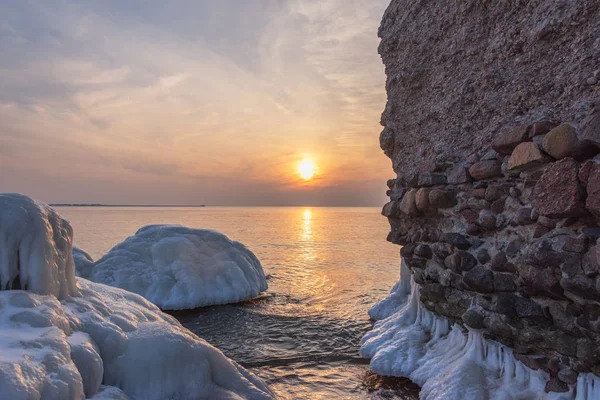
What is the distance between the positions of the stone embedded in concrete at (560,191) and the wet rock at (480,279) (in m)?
0.96

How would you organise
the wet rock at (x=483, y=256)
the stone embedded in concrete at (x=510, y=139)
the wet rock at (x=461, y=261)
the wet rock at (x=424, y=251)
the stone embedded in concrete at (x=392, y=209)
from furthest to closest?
1. the stone embedded in concrete at (x=392, y=209)
2. the wet rock at (x=424, y=251)
3. the wet rock at (x=461, y=261)
4. the wet rock at (x=483, y=256)
5. the stone embedded in concrete at (x=510, y=139)

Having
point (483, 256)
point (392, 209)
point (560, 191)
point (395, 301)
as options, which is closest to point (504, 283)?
point (483, 256)

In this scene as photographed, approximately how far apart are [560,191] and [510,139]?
0.80 meters

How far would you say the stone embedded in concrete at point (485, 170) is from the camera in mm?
4027

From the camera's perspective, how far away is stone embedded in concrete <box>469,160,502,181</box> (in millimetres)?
4027

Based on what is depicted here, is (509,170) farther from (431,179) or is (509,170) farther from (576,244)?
(431,179)

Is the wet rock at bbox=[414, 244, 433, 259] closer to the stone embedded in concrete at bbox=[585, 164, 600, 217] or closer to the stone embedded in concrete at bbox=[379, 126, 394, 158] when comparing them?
the stone embedded in concrete at bbox=[379, 126, 394, 158]

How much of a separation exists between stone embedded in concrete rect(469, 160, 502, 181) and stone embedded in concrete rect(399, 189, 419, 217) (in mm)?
1147

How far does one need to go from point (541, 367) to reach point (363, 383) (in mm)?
2206

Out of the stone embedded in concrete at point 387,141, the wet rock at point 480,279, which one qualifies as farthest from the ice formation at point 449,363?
the stone embedded in concrete at point 387,141

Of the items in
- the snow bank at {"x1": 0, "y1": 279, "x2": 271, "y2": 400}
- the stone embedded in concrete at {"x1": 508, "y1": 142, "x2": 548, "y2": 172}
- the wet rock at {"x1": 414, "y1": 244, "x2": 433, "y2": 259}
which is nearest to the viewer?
the snow bank at {"x1": 0, "y1": 279, "x2": 271, "y2": 400}

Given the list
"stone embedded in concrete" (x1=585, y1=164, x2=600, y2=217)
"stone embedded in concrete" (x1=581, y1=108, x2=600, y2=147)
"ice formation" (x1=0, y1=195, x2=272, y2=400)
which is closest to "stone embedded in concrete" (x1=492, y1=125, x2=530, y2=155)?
"stone embedded in concrete" (x1=581, y1=108, x2=600, y2=147)

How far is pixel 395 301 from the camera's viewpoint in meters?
8.62

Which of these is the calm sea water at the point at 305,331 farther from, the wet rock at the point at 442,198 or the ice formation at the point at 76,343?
the wet rock at the point at 442,198
